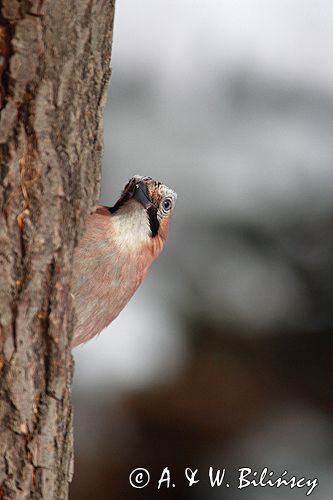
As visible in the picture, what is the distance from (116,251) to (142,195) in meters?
0.29

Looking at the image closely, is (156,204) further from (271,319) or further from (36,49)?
(271,319)

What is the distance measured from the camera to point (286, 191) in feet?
15.2

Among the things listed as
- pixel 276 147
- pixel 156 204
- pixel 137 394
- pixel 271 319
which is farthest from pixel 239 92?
pixel 156 204

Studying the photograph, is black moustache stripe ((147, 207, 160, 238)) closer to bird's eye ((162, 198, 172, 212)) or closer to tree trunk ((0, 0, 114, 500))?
bird's eye ((162, 198, 172, 212))

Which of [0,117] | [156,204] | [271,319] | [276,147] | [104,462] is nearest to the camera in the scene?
[0,117]

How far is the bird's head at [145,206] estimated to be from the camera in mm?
2555

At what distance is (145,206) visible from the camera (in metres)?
2.60

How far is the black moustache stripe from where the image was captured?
263 centimetres

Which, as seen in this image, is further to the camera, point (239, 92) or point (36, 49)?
point (239, 92)

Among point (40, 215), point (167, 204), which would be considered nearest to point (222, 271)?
point (167, 204)

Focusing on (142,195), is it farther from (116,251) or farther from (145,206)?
(116,251)

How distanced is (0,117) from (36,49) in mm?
131

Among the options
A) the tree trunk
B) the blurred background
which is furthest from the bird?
the blurred background

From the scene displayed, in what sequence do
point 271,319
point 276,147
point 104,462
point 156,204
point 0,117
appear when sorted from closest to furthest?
point 0,117, point 156,204, point 104,462, point 271,319, point 276,147
